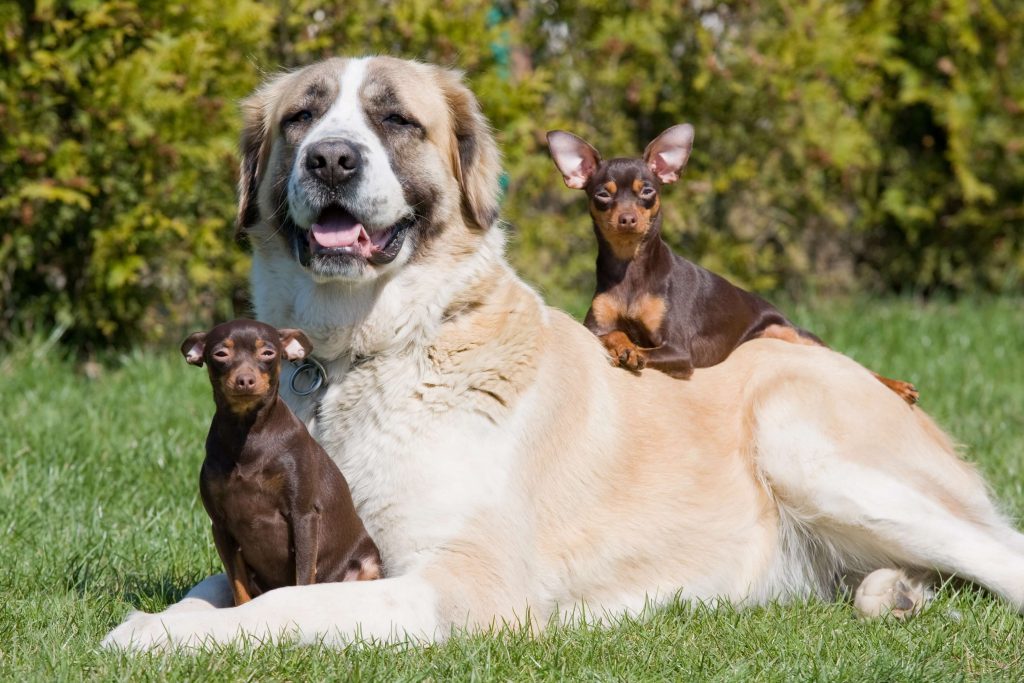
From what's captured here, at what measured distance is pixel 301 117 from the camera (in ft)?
14.0

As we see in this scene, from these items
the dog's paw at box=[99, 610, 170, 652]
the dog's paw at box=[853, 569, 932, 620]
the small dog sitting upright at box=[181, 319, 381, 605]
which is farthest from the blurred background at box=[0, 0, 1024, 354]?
the dog's paw at box=[853, 569, 932, 620]

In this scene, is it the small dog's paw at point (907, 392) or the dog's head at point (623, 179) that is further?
the small dog's paw at point (907, 392)

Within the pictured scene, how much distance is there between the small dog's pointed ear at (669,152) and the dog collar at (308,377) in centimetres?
138

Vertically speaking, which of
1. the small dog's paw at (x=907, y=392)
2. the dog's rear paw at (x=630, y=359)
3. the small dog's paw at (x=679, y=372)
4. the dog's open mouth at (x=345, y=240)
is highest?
the dog's open mouth at (x=345, y=240)

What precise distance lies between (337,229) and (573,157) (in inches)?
39.9

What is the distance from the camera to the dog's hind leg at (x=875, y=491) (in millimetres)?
4387

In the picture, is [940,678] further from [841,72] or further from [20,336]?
[841,72]

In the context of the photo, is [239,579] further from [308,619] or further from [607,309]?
[607,309]

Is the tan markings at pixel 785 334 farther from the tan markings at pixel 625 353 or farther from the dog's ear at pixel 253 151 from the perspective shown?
the dog's ear at pixel 253 151

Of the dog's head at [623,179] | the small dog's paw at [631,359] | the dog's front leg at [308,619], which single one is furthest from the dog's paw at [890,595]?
the dog's front leg at [308,619]

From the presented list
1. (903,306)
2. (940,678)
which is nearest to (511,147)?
(903,306)

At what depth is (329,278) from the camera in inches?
160

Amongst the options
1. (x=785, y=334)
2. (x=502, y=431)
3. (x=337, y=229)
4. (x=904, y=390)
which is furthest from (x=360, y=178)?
(x=904, y=390)

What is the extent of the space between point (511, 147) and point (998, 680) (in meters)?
5.58
